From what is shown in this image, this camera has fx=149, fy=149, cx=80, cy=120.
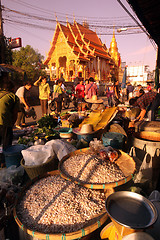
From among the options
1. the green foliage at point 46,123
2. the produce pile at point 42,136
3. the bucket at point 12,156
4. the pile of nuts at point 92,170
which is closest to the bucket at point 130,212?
the pile of nuts at point 92,170

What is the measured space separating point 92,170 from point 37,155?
108 centimetres

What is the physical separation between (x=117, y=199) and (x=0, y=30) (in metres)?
15.4

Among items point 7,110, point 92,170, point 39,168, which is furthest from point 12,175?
point 92,170

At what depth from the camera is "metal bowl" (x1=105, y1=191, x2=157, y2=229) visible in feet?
3.89

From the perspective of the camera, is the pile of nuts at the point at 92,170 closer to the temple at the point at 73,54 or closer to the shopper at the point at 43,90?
the shopper at the point at 43,90

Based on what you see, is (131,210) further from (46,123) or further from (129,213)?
(46,123)

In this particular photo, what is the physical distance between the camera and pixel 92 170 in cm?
213

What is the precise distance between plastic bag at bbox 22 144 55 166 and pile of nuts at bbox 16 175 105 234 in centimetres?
61

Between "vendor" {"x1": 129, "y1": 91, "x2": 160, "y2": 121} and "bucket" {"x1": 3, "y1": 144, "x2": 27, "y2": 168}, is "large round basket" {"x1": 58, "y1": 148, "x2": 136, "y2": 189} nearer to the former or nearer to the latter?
"bucket" {"x1": 3, "y1": 144, "x2": 27, "y2": 168}

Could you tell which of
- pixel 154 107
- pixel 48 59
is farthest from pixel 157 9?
pixel 48 59

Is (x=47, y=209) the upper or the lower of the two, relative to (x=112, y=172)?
lower

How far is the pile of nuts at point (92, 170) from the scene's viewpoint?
6.56 feet

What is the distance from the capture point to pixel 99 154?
2512 mm

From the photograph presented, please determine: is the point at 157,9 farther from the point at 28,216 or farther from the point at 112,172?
the point at 28,216
